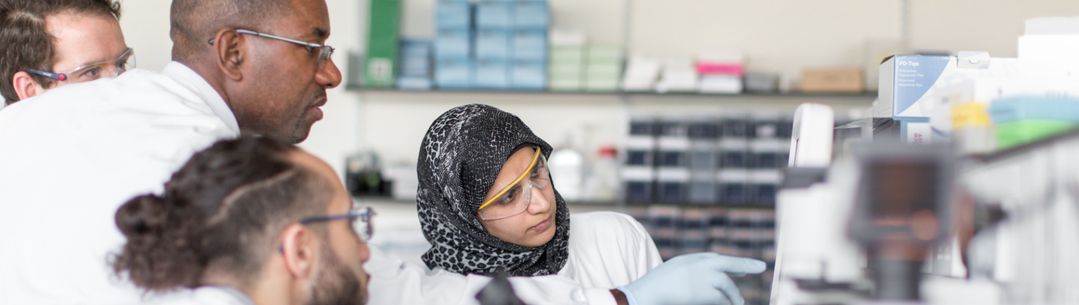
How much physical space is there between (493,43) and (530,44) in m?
0.15

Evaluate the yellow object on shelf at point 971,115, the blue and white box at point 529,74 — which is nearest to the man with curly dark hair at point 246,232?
the yellow object on shelf at point 971,115

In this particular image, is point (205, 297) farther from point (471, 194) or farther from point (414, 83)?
point (414, 83)

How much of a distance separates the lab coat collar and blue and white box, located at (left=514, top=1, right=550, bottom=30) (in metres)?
2.16

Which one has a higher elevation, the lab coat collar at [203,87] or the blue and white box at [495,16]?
the blue and white box at [495,16]

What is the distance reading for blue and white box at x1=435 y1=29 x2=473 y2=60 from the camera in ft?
12.0

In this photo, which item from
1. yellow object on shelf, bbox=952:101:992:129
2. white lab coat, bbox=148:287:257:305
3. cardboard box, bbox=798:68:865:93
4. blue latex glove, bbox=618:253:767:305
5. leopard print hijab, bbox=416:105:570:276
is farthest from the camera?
cardboard box, bbox=798:68:865:93

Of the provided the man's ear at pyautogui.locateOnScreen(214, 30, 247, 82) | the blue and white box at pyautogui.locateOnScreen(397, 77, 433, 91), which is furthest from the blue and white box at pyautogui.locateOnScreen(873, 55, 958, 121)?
the blue and white box at pyautogui.locateOnScreen(397, 77, 433, 91)

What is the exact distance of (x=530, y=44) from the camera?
3641 millimetres

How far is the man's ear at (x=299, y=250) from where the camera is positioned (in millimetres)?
1134

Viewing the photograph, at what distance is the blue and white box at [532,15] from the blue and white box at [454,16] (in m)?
0.19

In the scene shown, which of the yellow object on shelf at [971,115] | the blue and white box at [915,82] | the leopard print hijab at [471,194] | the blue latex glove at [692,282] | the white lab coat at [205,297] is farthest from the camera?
the leopard print hijab at [471,194]

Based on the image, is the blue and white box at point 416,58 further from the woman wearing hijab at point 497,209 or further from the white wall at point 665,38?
the woman wearing hijab at point 497,209

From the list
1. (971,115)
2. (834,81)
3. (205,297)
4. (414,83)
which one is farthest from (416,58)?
(971,115)

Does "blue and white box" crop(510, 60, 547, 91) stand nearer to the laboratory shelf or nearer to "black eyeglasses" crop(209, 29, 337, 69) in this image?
the laboratory shelf
